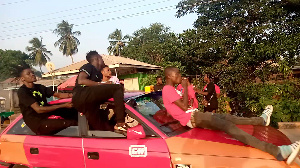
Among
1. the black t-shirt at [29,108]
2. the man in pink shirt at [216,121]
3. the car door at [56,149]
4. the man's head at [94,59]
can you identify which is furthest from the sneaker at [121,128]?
the man's head at [94,59]

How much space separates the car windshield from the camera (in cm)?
312

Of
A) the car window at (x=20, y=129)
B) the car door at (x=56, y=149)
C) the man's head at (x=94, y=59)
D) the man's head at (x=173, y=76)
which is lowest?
the car door at (x=56, y=149)

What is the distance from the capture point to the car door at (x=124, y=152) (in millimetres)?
2837

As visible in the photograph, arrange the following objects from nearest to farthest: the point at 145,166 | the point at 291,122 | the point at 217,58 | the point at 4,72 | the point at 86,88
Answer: the point at 145,166 → the point at 86,88 → the point at 291,122 → the point at 217,58 → the point at 4,72

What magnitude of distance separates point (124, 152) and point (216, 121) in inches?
45.0

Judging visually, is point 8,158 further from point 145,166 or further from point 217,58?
point 217,58

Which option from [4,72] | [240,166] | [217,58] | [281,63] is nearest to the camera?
[240,166]

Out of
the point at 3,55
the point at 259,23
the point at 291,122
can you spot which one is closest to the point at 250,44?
the point at 259,23

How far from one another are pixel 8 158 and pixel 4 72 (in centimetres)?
6980

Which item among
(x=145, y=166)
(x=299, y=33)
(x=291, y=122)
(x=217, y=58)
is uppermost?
(x=299, y=33)

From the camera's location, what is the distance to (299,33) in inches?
449

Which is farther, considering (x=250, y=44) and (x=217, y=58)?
(x=217, y=58)

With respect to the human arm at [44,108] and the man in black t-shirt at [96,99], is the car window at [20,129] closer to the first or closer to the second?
the human arm at [44,108]

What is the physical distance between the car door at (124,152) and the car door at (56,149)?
145 mm
